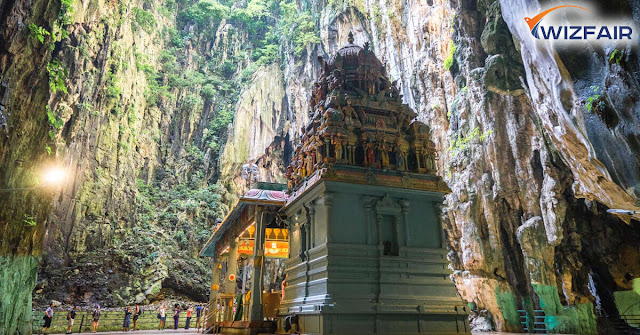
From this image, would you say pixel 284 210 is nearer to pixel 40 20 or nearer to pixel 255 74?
pixel 40 20

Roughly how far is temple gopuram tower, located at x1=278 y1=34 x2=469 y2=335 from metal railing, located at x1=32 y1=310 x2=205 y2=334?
8.01 m

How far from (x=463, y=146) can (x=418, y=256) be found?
35.4 feet

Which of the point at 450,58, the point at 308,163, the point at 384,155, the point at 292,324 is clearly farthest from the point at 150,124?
the point at 292,324

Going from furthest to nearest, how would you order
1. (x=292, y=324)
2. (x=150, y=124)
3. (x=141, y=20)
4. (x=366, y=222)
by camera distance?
1. (x=150, y=124)
2. (x=141, y=20)
3. (x=366, y=222)
4. (x=292, y=324)

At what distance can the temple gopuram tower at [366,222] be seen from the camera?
32.7 feet

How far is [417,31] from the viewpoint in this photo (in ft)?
80.9

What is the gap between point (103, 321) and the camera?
2036cm

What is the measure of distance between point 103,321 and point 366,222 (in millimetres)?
16714

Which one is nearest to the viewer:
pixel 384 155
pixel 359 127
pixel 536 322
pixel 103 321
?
pixel 384 155

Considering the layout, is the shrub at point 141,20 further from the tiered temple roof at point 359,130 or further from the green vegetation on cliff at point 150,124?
the tiered temple roof at point 359,130

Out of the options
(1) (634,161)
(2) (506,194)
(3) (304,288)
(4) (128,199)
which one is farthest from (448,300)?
(4) (128,199)

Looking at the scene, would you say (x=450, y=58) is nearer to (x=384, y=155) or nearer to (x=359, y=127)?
(x=359, y=127)

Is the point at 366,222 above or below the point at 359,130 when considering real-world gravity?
below

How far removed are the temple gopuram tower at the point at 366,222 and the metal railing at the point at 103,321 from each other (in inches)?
315
